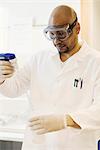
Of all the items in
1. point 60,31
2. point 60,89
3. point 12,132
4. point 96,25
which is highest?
point 96,25

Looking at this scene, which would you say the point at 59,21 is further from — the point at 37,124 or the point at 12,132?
the point at 12,132

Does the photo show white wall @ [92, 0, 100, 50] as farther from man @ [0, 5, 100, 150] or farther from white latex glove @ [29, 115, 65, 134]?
white latex glove @ [29, 115, 65, 134]

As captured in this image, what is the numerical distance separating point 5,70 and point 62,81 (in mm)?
295

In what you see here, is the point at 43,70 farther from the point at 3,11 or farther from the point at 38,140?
the point at 3,11

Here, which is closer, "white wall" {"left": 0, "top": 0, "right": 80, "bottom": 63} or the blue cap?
the blue cap

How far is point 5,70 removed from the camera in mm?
1371

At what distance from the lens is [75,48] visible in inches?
56.1

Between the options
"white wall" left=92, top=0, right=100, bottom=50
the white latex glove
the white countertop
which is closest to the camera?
the white latex glove

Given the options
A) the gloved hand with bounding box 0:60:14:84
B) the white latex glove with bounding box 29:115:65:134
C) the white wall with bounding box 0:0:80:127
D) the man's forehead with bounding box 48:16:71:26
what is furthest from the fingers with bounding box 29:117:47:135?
the white wall with bounding box 0:0:80:127

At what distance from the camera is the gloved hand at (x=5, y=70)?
136cm

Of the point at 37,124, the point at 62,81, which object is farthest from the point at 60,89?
the point at 37,124

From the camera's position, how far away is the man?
130 cm

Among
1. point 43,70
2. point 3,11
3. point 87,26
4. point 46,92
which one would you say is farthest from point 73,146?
point 3,11

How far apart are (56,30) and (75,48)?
0.19 meters
